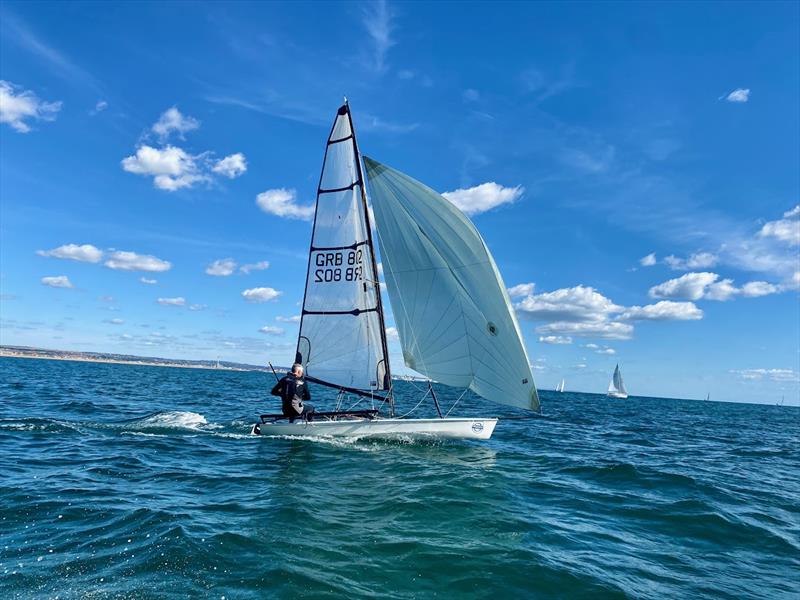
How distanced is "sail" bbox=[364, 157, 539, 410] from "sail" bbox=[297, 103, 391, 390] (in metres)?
0.75

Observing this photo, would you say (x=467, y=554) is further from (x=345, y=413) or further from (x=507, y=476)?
(x=345, y=413)

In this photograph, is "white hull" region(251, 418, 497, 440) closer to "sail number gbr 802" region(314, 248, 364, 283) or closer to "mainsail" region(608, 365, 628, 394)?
"sail number gbr 802" region(314, 248, 364, 283)

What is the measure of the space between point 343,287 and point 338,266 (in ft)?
2.52

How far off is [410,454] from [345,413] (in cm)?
282

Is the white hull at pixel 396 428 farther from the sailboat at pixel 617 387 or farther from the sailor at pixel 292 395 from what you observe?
the sailboat at pixel 617 387

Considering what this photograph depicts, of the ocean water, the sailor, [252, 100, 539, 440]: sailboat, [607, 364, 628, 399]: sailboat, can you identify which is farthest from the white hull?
Answer: [607, 364, 628, 399]: sailboat

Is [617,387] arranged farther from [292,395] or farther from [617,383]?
[292,395]

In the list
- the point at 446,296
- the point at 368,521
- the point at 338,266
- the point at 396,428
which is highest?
the point at 338,266

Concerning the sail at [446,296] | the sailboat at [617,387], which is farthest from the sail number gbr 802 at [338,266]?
the sailboat at [617,387]

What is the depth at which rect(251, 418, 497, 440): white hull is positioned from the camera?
48.2 ft

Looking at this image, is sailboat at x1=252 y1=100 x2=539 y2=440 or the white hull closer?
sailboat at x1=252 y1=100 x2=539 y2=440

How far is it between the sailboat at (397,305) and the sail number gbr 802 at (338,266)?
4cm

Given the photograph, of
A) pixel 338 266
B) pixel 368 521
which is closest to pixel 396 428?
pixel 338 266

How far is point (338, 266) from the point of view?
1639 centimetres
